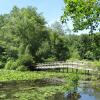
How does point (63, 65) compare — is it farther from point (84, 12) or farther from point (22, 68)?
point (84, 12)

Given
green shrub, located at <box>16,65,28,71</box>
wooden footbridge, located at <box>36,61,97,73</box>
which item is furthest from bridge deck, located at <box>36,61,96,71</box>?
green shrub, located at <box>16,65,28,71</box>

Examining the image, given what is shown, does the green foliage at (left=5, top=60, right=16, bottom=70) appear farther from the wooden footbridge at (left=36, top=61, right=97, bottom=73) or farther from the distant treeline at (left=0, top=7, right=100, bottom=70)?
the wooden footbridge at (left=36, top=61, right=97, bottom=73)

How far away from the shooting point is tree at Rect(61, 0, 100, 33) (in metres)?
10.4

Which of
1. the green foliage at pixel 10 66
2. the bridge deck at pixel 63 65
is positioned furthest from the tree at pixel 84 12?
the green foliage at pixel 10 66

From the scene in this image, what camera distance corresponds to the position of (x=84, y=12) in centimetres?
1048

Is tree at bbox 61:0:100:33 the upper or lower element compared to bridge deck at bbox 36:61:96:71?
upper

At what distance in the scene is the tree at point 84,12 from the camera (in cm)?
1042

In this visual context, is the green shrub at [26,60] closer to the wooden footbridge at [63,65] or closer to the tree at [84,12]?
the wooden footbridge at [63,65]

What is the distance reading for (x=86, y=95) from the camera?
77.0ft

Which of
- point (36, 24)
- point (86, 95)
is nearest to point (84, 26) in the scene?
point (86, 95)

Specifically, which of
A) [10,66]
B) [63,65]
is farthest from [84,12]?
[10,66]

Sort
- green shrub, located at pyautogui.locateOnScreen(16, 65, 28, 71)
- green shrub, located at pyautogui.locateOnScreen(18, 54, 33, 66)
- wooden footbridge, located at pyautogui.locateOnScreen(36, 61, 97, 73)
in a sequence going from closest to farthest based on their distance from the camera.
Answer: wooden footbridge, located at pyautogui.locateOnScreen(36, 61, 97, 73), green shrub, located at pyautogui.locateOnScreen(16, 65, 28, 71), green shrub, located at pyautogui.locateOnScreen(18, 54, 33, 66)

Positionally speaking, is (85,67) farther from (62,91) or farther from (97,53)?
(97,53)

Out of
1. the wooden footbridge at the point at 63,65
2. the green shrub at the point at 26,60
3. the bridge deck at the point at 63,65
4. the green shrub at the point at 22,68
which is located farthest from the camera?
the green shrub at the point at 26,60
